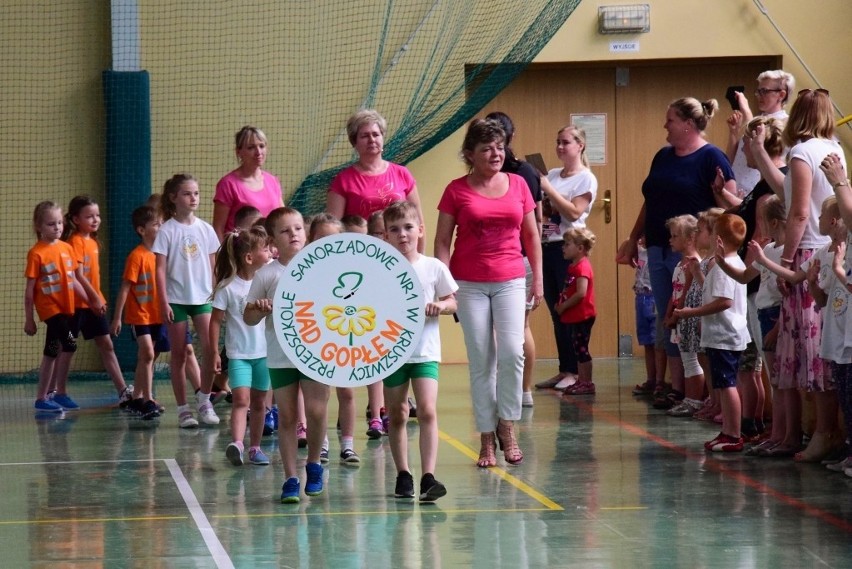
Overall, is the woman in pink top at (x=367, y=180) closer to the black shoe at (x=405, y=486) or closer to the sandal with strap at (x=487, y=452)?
the sandal with strap at (x=487, y=452)

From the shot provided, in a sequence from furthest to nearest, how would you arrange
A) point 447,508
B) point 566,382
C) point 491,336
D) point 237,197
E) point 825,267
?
point 566,382 < point 237,197 < point 491,336 < point 825,267 < point 447,508

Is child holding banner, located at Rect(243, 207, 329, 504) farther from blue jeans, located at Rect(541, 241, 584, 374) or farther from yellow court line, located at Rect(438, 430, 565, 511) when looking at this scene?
blue jeans, located at Rect(541, 241, 584, 374)

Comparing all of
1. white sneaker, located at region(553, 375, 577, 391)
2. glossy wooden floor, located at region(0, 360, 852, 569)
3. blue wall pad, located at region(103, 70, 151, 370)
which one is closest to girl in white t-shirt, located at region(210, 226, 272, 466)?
glossy wooden floor, located at region(0, 360, 852, 569)

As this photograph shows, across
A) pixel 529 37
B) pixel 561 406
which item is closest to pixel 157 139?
pixel 529 37

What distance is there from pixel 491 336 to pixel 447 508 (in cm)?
117

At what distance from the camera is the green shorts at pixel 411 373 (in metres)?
5.62

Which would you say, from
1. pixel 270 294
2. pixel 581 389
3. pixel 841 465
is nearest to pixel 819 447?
pixel 841 465

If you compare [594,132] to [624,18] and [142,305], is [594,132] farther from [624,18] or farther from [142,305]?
[142,305]

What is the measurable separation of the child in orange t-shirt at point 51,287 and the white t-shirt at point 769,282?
4.81 metres

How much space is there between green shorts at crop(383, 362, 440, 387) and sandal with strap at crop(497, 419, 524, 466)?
1027mm

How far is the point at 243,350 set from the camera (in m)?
6.70

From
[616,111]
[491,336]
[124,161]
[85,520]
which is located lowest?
[85,520]

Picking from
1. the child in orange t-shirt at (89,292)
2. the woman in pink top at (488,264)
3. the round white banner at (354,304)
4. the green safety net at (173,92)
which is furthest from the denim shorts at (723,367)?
the green safety net at (173,92)

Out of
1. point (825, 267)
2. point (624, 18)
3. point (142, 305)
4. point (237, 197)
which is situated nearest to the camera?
point (825, 267)
